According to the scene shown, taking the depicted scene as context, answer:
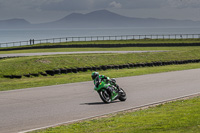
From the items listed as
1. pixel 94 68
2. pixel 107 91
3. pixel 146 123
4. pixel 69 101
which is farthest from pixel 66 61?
pixel 146 123

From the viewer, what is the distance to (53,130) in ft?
29.5

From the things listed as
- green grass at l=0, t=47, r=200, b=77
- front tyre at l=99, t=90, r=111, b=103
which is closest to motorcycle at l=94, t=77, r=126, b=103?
front tyre at l=99, t=90, r=111, b=103

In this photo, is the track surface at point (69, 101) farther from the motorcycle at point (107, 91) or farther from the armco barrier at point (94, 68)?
the armco barrier at point (94, 68)

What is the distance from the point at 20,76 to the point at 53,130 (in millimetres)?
15146

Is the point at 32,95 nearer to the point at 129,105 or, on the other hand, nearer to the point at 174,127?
the point at 129,105

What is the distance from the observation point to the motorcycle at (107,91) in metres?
13.1

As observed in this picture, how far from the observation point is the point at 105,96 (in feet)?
44.0

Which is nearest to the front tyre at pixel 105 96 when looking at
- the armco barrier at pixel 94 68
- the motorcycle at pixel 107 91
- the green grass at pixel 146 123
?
the motorcycle at pixel 107 91

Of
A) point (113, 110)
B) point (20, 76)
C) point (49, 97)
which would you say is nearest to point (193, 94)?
point (113, 110)

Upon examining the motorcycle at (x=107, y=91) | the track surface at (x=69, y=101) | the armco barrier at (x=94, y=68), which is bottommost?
the armco barrier at (x=94, y=68)

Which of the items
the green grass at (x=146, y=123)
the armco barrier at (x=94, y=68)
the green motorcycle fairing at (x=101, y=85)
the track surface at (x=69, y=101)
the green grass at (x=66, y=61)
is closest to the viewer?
the green grass at (x=146, y=123)

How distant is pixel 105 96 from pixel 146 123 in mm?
4495

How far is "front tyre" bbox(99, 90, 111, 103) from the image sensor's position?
1327 centimetres

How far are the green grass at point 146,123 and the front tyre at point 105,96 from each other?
2228 mm
